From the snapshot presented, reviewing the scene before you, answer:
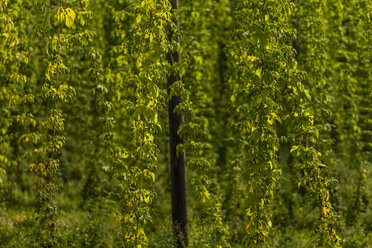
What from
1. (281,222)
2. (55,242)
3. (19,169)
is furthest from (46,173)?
(19,169)

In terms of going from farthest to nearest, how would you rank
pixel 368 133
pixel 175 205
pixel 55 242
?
pixel 368 133 → pixel 175 205 → pixel 55 242

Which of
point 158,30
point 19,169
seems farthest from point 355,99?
point 19,169

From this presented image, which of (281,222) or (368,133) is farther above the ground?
(368,133)

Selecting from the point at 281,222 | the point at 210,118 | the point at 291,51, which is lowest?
the point at 281,222

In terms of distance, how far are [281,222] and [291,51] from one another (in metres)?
4.14

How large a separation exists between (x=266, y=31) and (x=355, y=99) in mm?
4690

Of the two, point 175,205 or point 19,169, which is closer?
point 175,205

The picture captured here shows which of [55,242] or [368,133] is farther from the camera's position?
[368,133]

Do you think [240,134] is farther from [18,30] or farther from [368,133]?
[18,30]

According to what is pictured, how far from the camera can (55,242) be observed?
17.6 feet

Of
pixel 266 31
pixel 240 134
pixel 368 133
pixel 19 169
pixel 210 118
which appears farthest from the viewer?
pixel 19 169

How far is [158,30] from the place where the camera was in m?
4.34

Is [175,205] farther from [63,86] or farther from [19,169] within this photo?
[19,169]

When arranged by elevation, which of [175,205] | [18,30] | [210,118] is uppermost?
[18,30]
